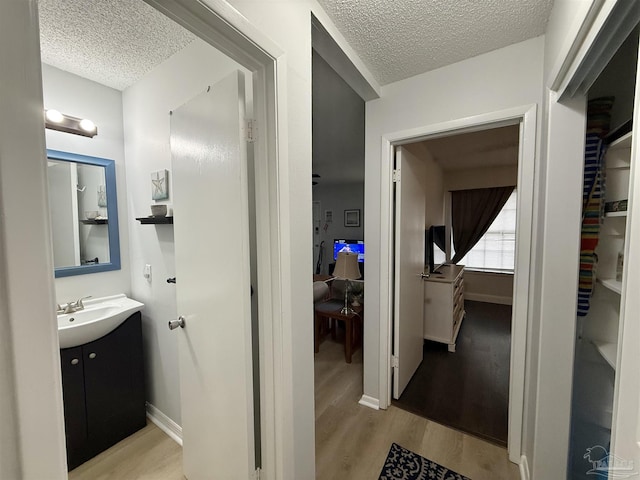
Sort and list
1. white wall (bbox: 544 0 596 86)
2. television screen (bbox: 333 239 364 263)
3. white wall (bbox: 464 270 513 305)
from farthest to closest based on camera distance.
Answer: television screen (bbox: 333 239 364 263), white wall (bbox: 464 270 513 305), white wall (bbox: 544 0 596 86)

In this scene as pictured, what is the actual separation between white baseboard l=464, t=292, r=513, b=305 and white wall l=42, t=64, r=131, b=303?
5.22m

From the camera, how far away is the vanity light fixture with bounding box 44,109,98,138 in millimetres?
1505

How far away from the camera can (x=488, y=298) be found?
468 centimetres

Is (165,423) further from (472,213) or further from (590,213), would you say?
(472,213)

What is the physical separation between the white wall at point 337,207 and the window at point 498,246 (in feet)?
7.59

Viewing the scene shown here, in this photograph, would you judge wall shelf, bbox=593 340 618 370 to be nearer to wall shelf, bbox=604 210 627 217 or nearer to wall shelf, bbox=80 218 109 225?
wall shelf, bbox=604 210 627 217

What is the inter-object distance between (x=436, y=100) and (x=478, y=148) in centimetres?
187

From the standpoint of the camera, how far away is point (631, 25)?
2.40 ft

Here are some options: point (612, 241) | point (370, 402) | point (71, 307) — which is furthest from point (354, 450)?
point (71, 307)

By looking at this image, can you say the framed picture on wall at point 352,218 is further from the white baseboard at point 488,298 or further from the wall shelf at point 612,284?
the wall shelf at point 612,284

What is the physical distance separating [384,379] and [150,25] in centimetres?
263

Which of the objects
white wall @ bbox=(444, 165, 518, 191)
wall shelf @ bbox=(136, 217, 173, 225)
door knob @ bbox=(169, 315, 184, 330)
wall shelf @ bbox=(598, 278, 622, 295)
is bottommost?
door knob @ bbox=(169, 315, 184, 330)

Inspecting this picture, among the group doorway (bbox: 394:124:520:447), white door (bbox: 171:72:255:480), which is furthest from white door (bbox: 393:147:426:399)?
white door (bbox: 171:72:255:480)

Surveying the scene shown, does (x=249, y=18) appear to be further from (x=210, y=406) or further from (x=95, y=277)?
(x=95, y=277)
